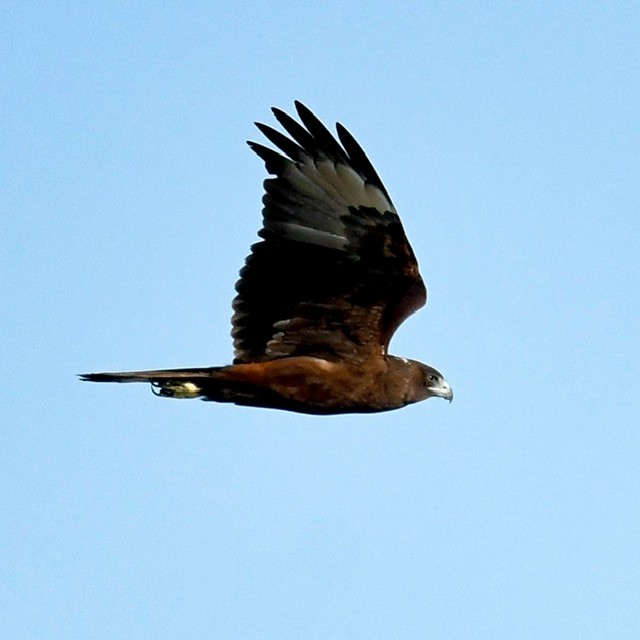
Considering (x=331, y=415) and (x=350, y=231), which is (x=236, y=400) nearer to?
(x=331, y=415)

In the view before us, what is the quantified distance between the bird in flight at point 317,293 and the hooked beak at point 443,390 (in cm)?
42

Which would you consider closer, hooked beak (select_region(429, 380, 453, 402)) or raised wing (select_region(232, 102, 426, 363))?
raised wing (select_region(232, 102, 426, 363))

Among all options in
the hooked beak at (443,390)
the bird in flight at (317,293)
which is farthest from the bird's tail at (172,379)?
the hooked beak at (443,390)

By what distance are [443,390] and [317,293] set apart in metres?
1.42

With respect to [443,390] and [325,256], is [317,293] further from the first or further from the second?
[443,390]

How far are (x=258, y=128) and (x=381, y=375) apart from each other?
204 cm

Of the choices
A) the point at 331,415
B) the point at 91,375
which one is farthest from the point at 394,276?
the point at 91,375

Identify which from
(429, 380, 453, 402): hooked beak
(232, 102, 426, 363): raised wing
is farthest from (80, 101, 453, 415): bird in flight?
(429, 380, 453, 402): hooked beak

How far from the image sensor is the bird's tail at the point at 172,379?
1199 centimetres

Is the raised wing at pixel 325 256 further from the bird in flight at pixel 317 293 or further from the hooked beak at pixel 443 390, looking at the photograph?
the hooked beak at pixel 443 390

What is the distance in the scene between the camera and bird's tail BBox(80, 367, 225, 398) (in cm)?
1199

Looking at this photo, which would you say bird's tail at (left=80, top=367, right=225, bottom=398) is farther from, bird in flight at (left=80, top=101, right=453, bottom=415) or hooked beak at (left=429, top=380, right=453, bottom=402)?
hooked beak at (left=429, top=380, right=453, bottom=402)

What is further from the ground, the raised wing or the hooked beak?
the raised wing

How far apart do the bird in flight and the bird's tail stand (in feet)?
0.03
